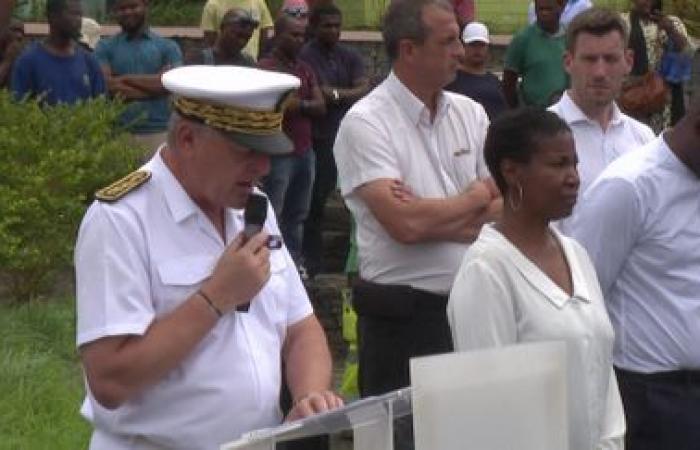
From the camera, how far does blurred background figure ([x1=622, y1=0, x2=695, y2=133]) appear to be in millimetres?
14388

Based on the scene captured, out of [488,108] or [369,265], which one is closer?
[369,265]

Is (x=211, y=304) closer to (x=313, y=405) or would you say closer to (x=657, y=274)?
(x=313, y=405)

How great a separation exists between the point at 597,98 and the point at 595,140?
0.50ft

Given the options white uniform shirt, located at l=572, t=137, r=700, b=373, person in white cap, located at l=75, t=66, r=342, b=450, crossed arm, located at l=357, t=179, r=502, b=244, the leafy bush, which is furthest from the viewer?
the leafy bush

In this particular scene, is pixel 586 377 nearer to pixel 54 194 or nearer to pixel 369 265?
pixel 369 265

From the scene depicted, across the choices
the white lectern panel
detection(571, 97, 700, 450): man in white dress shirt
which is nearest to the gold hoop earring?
detection(571, 97, 700, 450): man in white dress shirt

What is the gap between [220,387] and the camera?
411 cm

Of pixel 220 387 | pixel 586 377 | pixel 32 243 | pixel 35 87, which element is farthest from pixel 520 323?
pixel 35 87

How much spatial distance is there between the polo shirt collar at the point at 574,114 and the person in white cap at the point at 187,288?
230cm

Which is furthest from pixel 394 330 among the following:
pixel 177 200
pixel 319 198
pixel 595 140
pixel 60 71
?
pixel 319 198

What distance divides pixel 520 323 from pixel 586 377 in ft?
0.75

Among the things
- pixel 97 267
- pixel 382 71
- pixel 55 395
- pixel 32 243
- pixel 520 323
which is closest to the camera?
pixel 97 267

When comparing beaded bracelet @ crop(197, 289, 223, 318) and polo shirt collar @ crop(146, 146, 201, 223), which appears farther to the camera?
polo shirt collar @ crop(146, 146, 201, 223)

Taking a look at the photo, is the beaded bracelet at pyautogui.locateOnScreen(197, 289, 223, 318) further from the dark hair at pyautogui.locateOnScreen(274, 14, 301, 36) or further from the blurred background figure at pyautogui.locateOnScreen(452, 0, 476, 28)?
the blurred background figure at pyautogui.locateOnScreen(452, 0, 476, 28)
